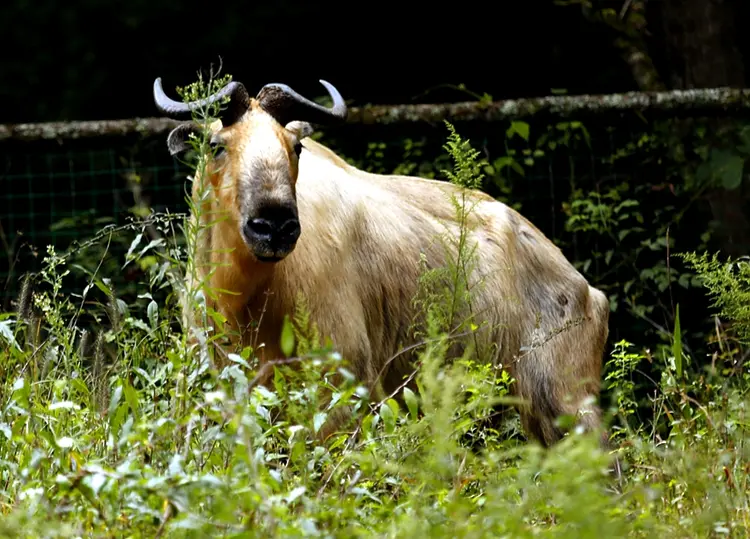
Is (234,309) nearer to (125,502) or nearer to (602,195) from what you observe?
(125,502)

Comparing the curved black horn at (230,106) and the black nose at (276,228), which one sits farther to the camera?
the curved black horn at (230,106)

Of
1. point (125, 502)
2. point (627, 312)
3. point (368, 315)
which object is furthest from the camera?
point (627, 312)

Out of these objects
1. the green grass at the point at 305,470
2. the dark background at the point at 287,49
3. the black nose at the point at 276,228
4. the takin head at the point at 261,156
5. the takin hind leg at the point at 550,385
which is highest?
the dark background at the point at 287,49

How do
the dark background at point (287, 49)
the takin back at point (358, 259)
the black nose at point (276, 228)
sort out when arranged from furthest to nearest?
1. the dark background at point (287, 49)
2. the takin back at point (358, 259)
3. the black nose at point (276, 228)

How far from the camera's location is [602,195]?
7.03 metres

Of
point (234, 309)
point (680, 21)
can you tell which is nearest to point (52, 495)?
point (234, 309)

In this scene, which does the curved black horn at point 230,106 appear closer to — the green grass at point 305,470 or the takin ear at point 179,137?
the takin ear at point 179,137

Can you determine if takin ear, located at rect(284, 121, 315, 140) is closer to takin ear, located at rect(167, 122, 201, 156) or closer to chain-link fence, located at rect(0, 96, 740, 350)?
takin ear, located at rect(167, 122, 201, 156)

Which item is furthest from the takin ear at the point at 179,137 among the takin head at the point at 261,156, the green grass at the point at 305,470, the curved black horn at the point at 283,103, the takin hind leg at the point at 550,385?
the takin hind leg at the point at 550,385

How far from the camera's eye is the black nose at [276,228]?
4.34 metres

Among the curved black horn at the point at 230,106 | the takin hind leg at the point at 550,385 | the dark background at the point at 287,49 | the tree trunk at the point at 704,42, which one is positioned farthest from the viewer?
the dark background at the point at 287,49

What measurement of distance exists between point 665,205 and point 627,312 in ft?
2.04

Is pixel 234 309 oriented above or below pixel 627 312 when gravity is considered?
above

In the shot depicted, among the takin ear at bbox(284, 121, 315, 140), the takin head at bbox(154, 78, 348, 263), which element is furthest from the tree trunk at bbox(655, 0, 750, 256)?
the takin ear at bbox(284, 121, 315, 140)
